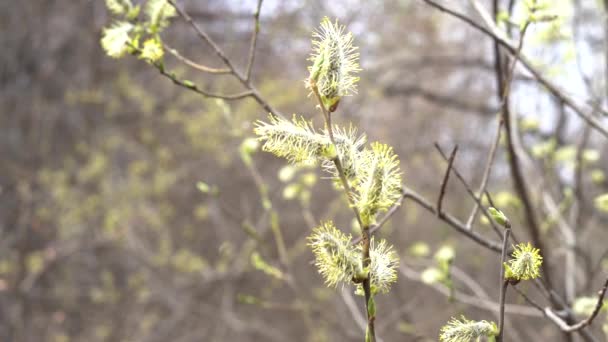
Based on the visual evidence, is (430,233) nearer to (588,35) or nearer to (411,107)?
(411,107)

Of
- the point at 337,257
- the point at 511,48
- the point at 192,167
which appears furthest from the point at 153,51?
the point at 192,167

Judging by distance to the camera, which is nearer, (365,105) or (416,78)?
(365,105)

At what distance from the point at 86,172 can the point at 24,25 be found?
4.33 ft

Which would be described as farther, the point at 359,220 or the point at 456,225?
the point at 456,225

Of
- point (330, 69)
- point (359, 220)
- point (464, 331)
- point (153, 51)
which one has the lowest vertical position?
point (464, 331)

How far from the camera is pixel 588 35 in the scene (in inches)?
113

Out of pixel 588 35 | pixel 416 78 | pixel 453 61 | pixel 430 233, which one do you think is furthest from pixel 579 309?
pixel 430 233

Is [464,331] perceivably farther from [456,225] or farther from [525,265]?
[456,225]

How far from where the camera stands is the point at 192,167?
18.3 feet

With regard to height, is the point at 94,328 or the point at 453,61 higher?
the point at 453,61

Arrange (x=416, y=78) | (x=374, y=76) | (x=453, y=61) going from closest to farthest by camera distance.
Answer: (x=374, y=76), (x=453, y=61), (x=416, y=78)

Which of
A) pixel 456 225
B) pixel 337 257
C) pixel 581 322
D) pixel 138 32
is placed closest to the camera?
pixel 337 257

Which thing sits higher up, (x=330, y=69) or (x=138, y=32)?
(x=138, y=32)

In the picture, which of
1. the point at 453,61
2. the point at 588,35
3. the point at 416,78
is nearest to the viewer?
the point at 588,35
